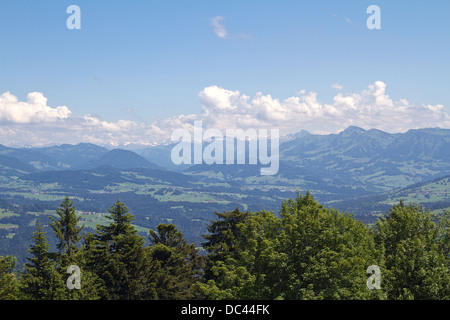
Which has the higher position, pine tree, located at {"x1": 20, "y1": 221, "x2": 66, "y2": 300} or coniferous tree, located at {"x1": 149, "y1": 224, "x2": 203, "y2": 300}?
pine tree, located at {"x1": 20, "y1": 221, "x2": 66, "y2": 300}

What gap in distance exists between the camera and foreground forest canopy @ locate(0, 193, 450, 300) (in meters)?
27.3

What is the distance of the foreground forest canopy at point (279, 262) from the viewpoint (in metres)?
27.3

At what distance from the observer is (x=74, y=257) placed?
3412 cm

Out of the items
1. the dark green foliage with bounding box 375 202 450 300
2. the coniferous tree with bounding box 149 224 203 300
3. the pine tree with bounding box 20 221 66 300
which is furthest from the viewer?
the coniferous tree with bounding box 149 224 203 300

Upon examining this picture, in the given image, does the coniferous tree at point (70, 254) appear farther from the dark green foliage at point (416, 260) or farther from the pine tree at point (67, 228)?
the dark green foliage at point (416, 260)

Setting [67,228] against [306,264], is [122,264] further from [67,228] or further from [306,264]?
[306,264]

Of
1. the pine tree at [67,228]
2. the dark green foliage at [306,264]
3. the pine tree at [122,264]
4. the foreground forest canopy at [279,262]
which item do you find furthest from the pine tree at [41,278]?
the dark green foliage at [306,264]

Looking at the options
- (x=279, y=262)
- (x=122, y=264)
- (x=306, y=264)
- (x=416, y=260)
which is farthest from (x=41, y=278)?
(x=416, y=260)

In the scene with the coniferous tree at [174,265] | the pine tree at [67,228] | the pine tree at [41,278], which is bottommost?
the coniferous tree at [174,265]

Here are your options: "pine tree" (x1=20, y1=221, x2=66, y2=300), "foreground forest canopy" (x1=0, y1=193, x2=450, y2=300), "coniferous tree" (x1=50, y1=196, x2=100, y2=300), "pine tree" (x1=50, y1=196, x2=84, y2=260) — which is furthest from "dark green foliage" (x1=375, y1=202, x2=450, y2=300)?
"pine tree" (x1=50, y1=196, x2=84, y2=260)

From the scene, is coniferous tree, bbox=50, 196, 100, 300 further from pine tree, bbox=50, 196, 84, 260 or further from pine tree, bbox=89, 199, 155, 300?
pine tree, bbox=89, 199, 155, 300

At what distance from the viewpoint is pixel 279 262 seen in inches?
1105
